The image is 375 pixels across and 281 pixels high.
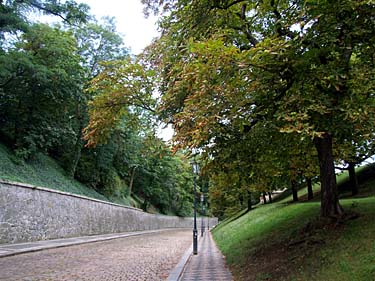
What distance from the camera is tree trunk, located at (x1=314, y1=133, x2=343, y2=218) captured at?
845 cm

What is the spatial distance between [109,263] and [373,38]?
32.3ft

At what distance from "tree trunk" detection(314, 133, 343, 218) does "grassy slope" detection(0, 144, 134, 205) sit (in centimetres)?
1271

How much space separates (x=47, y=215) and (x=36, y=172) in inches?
151

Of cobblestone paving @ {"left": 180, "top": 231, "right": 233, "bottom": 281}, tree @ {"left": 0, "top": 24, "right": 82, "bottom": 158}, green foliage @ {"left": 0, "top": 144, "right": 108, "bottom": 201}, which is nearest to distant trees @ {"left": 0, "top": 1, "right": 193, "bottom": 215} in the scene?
tree @ {"left": 0, "top": 24, "right": 82, "bottom": 158}

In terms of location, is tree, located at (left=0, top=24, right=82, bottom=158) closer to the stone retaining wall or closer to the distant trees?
the distant trees

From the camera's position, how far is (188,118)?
20.5ft

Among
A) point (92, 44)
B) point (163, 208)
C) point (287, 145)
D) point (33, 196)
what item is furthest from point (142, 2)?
point (163, 208)

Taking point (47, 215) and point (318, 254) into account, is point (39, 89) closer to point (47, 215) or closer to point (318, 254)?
point (47, 215)

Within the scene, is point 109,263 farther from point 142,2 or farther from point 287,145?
point 142,2

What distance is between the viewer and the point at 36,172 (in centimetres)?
2034

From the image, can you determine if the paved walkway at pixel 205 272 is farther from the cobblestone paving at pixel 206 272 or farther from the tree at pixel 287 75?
the tree at pixel 287 75

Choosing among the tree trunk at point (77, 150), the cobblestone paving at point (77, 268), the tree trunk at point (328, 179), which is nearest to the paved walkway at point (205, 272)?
the cobblestone paving at point (77, 268)

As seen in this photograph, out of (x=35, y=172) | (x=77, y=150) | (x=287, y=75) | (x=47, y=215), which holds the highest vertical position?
(x=77, y=150)

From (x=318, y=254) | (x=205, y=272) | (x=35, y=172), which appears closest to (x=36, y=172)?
(x=35, y=172)
